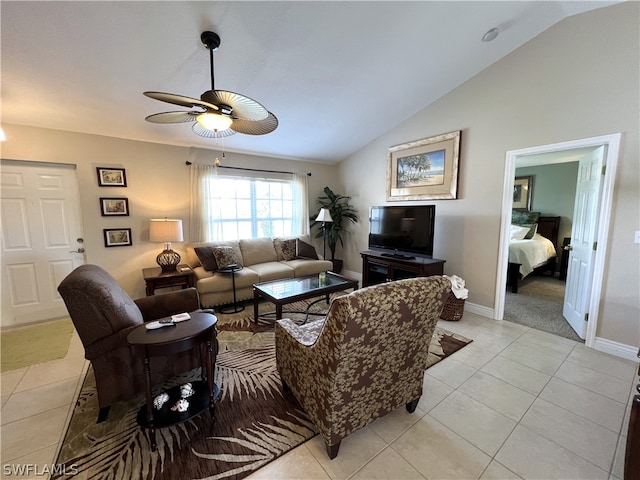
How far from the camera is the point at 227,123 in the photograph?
1916 millimetres

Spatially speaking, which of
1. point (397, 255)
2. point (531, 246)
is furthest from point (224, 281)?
point (531, 246)

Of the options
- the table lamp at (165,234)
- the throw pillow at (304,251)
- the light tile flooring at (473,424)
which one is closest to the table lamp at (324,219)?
the throw pillow at (304,251)

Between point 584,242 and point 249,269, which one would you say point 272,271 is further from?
point 584,242

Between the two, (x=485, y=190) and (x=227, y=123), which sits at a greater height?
(x=227, y=123)

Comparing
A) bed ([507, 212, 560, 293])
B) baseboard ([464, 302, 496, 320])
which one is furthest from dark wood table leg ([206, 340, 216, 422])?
bed ([507, 212, 560, 293])

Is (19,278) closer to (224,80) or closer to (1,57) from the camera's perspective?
(1,57)

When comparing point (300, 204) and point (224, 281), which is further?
point (300, 204)

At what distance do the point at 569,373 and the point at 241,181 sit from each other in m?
4.74

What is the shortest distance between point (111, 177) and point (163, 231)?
3.32 ft

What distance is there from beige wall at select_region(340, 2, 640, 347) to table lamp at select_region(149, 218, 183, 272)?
3705 millimetres

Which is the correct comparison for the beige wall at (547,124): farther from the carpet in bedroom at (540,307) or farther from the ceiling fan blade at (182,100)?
the ceiling fan blade at (182,100)

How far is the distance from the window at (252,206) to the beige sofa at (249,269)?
334mm

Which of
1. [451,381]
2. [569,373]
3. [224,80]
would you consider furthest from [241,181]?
[569,373]

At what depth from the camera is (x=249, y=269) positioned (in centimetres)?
394
